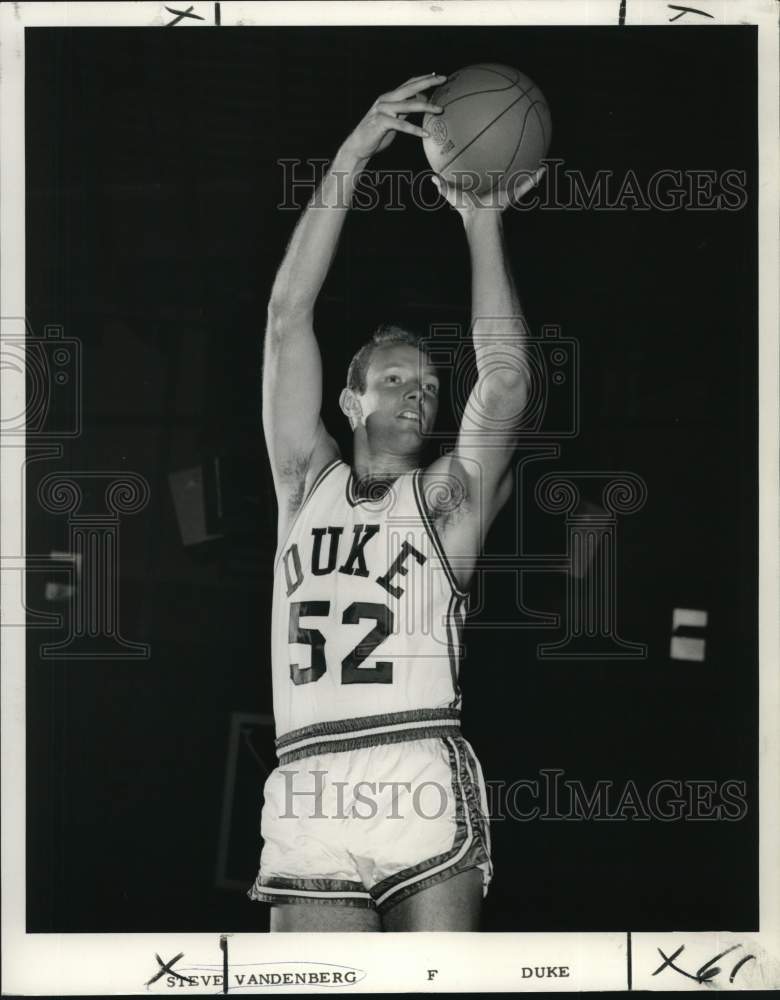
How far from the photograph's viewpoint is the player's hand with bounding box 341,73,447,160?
3936 millimetres

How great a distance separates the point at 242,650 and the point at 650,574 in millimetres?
1471

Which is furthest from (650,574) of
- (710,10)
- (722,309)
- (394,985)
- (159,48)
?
(159,48)

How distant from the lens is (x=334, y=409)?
3979mm

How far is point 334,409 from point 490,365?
0.57 m

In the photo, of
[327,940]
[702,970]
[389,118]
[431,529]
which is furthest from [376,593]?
[702,970]

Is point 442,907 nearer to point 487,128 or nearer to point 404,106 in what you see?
point 487,128

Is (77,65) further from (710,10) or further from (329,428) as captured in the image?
(710,10)

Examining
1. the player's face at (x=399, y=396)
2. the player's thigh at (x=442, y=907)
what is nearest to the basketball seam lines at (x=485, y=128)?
the player's face at (x=399, y=396)

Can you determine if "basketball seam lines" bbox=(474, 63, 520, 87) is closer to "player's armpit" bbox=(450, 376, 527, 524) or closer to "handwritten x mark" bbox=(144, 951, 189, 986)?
"player's armpit" bbox=(450, 376, 527, 524)

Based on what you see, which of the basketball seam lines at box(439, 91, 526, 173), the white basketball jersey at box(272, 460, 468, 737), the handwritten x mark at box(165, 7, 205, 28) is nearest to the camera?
the basketball seam lines at box(439, 91, 526, 173)

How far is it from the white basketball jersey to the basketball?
1.06m

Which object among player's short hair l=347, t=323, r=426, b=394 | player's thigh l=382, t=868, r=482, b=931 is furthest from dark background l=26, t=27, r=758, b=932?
player's thigh l=382, t=868, r=482, b=931

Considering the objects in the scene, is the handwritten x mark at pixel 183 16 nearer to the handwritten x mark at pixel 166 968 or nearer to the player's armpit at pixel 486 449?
the player's armpit at pixel 486 449

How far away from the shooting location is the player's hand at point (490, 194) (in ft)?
12.8
